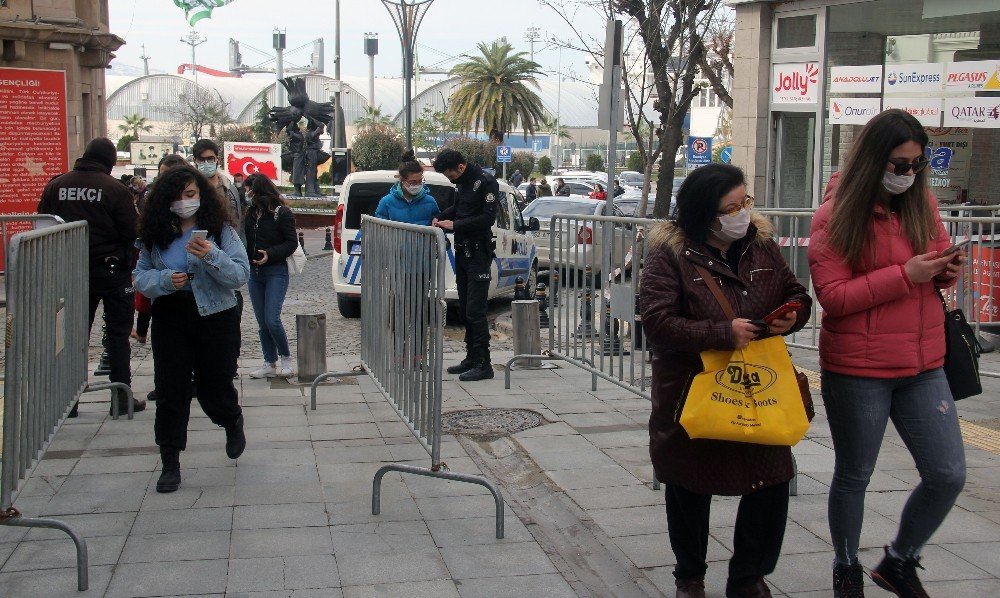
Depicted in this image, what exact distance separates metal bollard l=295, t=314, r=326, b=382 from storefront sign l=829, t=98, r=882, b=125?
8311 mm

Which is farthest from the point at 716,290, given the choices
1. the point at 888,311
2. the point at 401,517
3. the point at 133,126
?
the point at 133,126

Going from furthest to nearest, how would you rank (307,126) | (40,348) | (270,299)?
1. (307,126)
2. (270,299)
3. (40,348)

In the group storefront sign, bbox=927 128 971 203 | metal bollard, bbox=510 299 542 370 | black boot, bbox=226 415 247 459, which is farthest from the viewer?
storefront sign, bbox=927 128 971 203

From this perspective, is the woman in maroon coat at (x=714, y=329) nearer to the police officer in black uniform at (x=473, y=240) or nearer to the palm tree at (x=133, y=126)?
the police officer in black uniform at (x=473, y=240)

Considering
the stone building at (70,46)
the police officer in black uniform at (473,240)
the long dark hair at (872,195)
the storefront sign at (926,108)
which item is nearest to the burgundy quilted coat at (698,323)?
the long dark hair at (872,195)

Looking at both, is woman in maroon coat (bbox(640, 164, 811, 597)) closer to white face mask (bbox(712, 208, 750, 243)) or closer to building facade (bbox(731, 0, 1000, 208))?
white face mask (bbox(712, 208, 750, 243))

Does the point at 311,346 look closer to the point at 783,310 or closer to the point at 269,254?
the point at 269,254

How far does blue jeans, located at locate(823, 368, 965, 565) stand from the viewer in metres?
4.06

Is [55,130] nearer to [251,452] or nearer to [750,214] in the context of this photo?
[251,452]

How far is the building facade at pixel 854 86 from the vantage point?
1348 centimetres

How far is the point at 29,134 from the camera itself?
679 inches

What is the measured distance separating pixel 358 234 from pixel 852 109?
661 centimetres

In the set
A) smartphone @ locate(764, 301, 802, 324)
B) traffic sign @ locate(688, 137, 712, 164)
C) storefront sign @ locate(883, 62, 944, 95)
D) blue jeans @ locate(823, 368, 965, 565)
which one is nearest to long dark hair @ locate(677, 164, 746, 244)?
smartphone @ locate(764, 301, 802, 324)

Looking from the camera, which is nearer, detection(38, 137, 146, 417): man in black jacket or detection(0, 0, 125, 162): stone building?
detection(38, 137, 146, 417): man in black jacket
